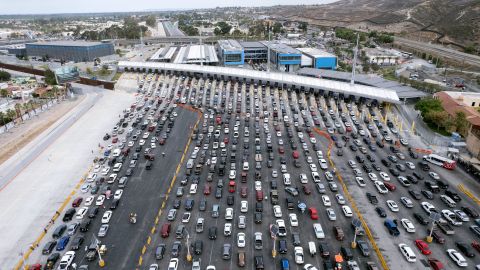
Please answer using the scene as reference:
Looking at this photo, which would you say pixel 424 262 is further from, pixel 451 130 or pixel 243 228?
pixel 451 130

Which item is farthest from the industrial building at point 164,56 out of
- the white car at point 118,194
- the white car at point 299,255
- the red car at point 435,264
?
the red car at point 435,264

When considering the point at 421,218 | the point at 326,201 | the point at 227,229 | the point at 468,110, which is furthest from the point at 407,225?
the point at 468,110

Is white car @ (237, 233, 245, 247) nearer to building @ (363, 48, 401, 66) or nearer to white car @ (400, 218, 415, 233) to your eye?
white car @ (400, 218, 415, 233)

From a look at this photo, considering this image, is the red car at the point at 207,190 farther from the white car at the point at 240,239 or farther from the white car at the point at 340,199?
the white car at the point at 340,199

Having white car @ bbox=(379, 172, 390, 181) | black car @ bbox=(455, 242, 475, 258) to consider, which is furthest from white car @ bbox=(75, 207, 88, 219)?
black car @ bbox=(455, 242, 475, 258)

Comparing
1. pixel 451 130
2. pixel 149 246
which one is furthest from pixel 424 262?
pixel 451 130

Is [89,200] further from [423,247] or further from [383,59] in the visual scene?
[383,59]
